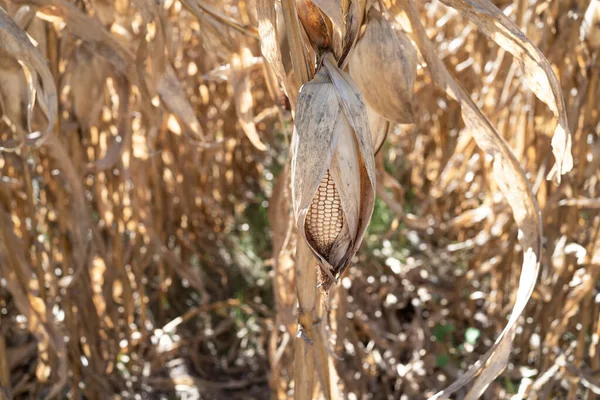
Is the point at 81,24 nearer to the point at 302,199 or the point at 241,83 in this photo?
the point at 241,83

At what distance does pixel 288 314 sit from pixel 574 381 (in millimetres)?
414

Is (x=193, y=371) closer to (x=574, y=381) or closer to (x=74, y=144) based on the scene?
(x=74, y=144)

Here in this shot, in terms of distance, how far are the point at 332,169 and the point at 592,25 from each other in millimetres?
539

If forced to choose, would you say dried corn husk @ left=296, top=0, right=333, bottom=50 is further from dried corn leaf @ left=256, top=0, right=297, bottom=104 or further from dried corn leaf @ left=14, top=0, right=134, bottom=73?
dried corn leaf @ left=14, top=0, right=134, bottom=73

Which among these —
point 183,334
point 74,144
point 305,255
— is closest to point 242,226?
point 183,334

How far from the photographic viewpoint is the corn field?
1.33ft

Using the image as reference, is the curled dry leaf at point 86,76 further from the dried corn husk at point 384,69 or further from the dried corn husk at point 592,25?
the dried corn husk at point 592,25

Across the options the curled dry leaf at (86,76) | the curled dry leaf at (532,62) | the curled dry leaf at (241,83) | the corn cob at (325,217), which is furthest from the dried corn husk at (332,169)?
the curled dry leaf at (86,76)

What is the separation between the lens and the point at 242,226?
63.9 inches

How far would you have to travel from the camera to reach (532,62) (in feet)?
1.34

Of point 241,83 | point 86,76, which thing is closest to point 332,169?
point 241,83

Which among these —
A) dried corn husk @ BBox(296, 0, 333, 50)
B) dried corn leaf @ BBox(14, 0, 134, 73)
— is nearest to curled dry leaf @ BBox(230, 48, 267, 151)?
dried corn leaf @ BBox(14, 0, 134, 73)

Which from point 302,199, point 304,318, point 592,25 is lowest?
point 304,318

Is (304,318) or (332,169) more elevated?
(332,169)
